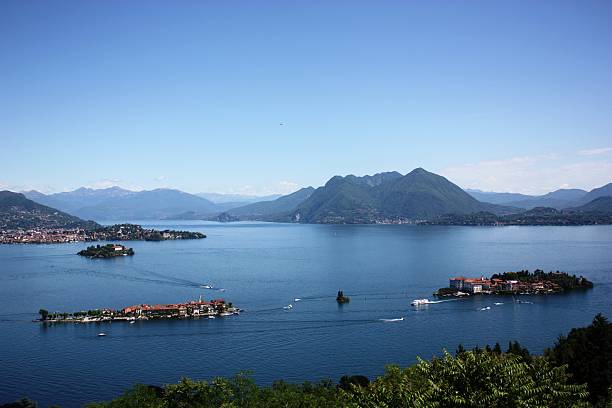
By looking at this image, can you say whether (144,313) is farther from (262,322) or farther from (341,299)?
(341,299)

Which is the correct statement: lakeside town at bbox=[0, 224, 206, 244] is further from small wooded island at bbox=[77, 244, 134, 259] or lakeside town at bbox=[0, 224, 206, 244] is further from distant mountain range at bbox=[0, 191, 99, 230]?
small wooded island at bbox=[77, 244, 134, 259]

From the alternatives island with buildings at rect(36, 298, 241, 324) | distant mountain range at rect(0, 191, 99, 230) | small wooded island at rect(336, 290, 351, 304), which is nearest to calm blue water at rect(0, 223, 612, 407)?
small wooded island at rect(336, 290, 351, 304)

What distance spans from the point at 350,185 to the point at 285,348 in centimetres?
14602

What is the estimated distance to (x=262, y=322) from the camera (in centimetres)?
2311

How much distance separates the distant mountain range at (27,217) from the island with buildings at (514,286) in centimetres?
7923

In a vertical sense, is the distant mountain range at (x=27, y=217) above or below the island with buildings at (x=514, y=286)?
above

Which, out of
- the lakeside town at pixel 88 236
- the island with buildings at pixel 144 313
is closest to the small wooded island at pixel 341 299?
the island with buildings at pixel 144 313

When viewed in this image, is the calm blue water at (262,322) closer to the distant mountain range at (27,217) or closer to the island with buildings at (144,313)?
the island with buildings at (144,313)

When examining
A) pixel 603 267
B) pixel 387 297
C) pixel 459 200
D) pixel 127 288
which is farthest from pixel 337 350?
pixel 459 200

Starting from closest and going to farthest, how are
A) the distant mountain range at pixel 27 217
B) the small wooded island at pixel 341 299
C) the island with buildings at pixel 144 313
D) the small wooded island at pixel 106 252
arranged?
the island with buildings at pixel 144 313 → the small wooded island at pixel 341 299 → the small wooded island at pixel 106 252 → the distant mountain range at pixel 27 217

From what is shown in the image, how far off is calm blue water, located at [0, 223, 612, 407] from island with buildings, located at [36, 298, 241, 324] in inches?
33.6

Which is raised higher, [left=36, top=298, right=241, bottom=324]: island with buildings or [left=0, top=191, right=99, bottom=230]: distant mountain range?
[left=0, top=191, right=99, bottom=230]: distant mountain range

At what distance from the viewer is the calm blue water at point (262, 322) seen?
17.1m

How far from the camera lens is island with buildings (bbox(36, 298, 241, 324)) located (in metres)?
24.6
